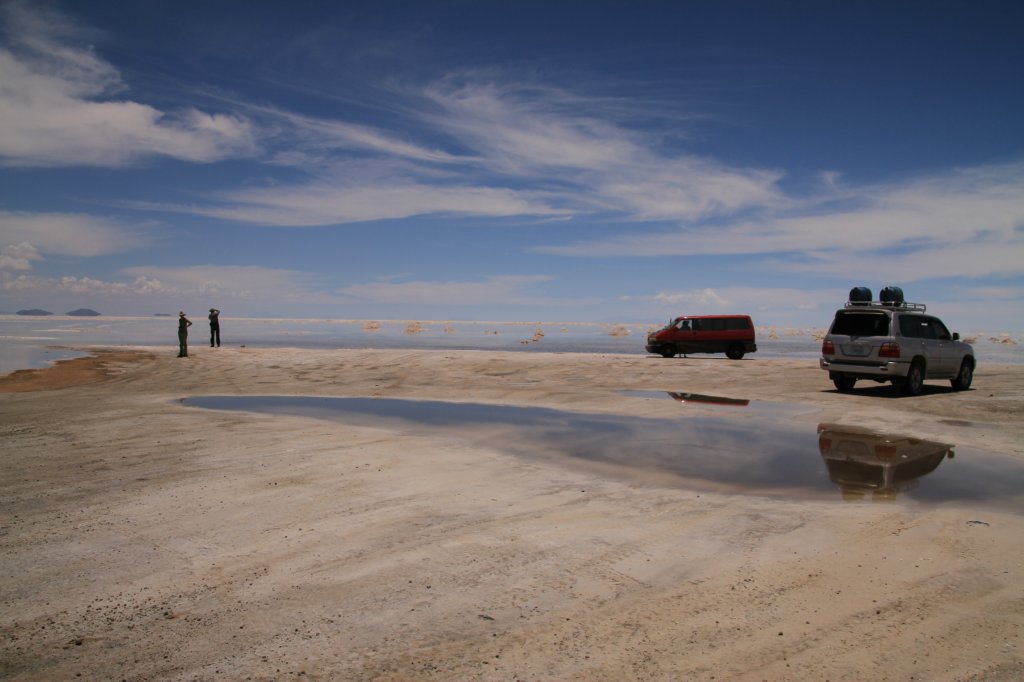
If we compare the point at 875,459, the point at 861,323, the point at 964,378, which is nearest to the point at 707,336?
the point at 964,378

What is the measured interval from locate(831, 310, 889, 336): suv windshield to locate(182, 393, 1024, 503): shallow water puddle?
6.10 m

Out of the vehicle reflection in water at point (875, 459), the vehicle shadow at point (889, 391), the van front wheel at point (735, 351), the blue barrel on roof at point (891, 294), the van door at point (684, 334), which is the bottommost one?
the vehicle reflection in water at point (875, 459)

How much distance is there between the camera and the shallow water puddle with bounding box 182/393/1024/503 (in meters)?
7.84

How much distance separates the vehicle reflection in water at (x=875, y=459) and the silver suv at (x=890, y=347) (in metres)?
6.15

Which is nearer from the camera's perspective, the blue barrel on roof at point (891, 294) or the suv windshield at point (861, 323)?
the suv windshield at point (861, 323)

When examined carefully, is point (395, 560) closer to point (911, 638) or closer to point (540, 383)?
point (911, 638)

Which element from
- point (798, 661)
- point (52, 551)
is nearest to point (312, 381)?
point (52, 551)

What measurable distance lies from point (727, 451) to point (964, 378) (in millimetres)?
13910

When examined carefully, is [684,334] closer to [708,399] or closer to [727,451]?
[708,399]

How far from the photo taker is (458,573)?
486cm

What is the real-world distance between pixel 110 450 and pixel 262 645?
7054 millimetres

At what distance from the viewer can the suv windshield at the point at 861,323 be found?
57.6 feet

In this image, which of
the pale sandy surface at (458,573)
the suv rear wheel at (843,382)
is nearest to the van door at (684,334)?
the suv rear wheel at (843,382)

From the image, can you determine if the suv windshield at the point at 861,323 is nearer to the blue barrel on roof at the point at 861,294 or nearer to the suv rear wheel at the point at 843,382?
the suv rear wheel at the point at 843,382
